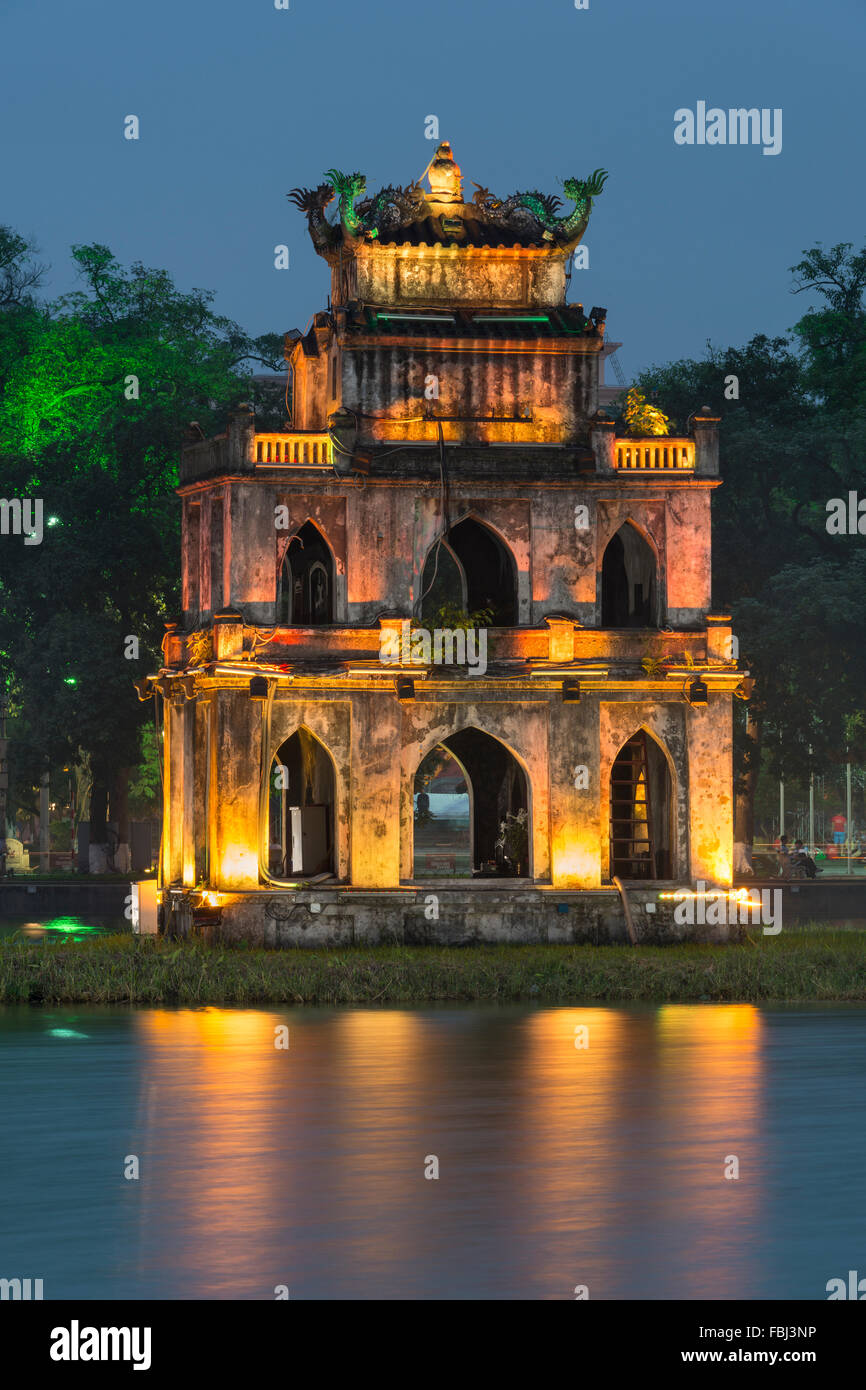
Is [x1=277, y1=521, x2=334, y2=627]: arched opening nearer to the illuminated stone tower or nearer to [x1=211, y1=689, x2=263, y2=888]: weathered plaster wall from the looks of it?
the illuminated stone tower

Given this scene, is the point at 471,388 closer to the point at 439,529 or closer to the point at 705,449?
the point at 439,529

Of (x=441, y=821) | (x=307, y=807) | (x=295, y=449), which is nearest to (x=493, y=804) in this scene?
(x=307, y=807)

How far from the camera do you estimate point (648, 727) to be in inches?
1586

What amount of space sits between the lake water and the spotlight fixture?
9.66 metres

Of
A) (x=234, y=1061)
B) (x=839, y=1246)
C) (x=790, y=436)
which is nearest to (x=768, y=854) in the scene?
(x=790, y=436)

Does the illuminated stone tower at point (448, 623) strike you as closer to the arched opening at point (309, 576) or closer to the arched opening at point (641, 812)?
the arched opening at point (641, 812)

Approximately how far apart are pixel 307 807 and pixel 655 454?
30.9 feet

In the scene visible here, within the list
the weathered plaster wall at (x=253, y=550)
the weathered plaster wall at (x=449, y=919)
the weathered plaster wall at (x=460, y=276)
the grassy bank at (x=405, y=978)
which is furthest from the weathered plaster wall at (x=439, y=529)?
the grassy bank at (x=405, y=978)

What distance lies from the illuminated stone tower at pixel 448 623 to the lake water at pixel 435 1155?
7.98m

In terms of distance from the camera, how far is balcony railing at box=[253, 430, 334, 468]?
131 ft

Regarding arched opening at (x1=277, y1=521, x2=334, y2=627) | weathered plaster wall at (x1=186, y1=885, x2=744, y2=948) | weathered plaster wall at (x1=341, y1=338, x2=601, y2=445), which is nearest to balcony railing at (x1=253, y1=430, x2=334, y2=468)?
weathered plaster wall at (x1=341, y1=338, x2=601, y2=445)

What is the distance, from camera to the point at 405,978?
112 ft
